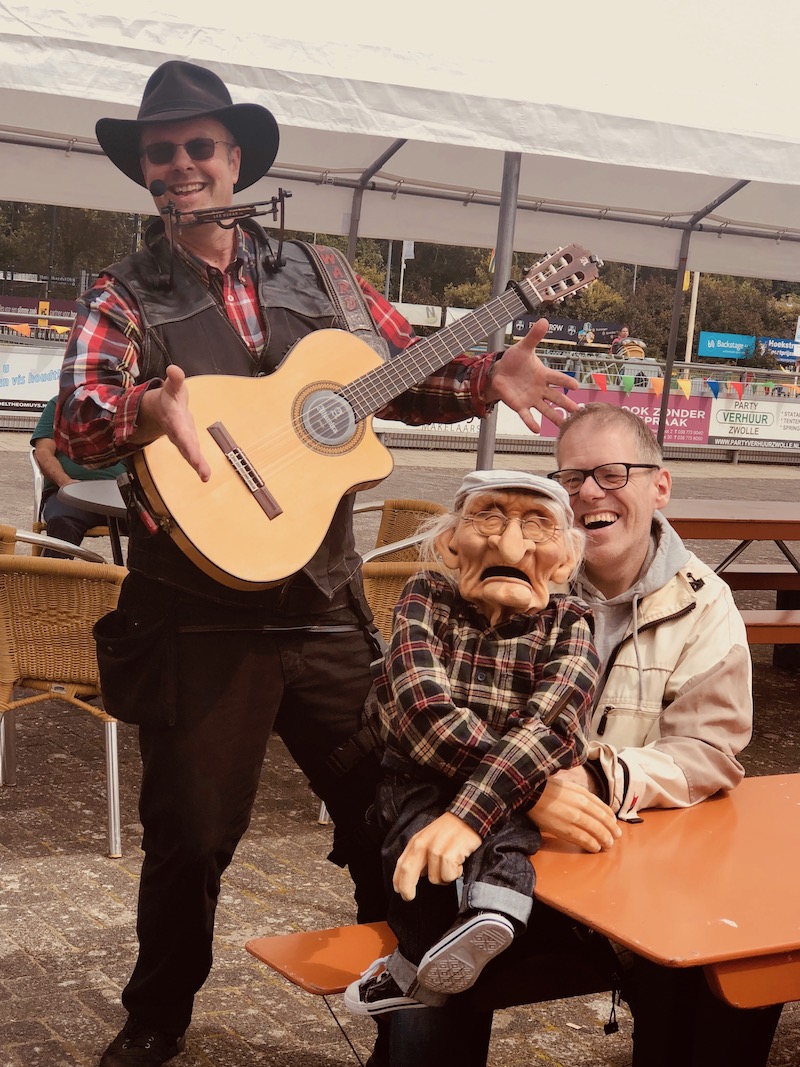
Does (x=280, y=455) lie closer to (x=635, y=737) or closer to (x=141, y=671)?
Answer: (x=141, y=671)

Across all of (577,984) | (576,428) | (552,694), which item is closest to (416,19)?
(576,428)

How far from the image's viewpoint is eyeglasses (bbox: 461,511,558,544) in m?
2.28

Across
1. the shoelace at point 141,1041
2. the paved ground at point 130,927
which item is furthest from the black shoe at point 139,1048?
the paved ground at point 130,927

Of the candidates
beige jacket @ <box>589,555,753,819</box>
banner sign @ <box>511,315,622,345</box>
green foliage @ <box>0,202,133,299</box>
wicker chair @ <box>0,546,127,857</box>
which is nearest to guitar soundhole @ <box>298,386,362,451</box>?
beige jacket @ <box>589,555,753,819</box>

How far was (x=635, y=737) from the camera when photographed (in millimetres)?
2596

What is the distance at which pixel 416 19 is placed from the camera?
439 cm

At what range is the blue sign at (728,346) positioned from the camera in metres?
40.1

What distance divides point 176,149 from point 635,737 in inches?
63.0

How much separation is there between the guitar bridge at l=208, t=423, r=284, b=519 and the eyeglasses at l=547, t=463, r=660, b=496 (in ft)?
2.04

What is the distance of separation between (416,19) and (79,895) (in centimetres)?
312

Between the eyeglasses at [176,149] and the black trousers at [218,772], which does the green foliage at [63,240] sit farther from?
the black trousers at [218,772]

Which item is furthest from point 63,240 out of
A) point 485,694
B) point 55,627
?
point 485,694

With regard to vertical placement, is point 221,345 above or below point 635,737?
above

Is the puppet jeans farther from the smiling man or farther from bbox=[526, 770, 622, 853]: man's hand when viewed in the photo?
the smiling man
